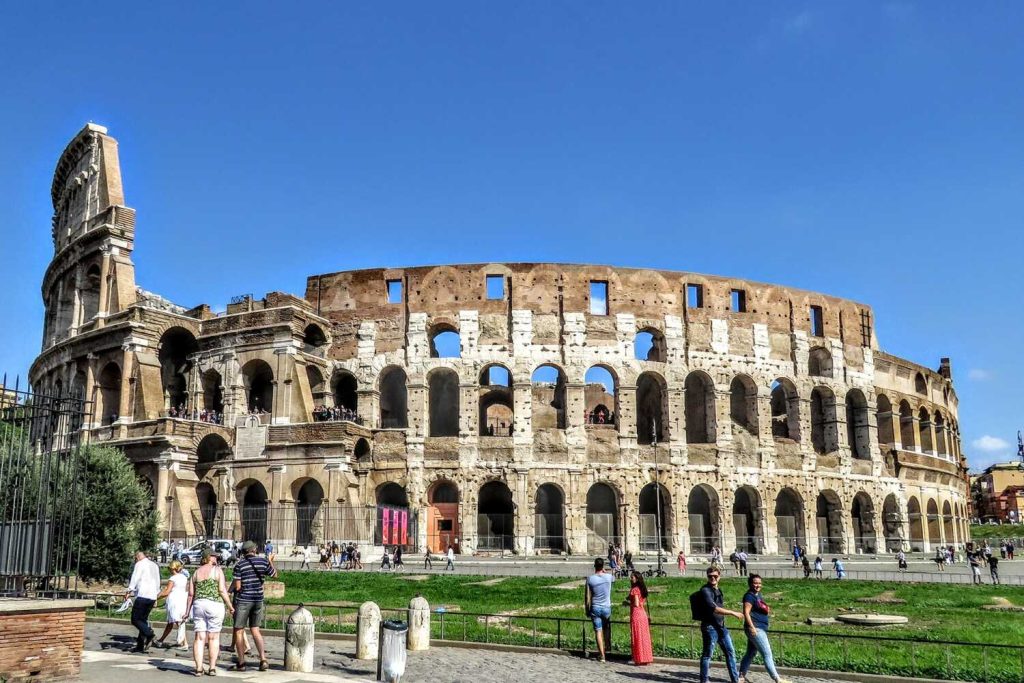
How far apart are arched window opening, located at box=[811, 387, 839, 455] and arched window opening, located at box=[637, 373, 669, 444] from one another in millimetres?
7646

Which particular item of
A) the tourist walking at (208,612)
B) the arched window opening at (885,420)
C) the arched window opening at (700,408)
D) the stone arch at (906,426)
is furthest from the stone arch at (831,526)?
the tourist walking at (208,612)

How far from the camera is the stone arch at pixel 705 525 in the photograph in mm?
39219

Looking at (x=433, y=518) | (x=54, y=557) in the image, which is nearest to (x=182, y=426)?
(x=433, y=518)

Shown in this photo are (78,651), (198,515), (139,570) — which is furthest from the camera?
(198,515)

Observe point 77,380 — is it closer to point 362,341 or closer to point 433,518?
point 362,341

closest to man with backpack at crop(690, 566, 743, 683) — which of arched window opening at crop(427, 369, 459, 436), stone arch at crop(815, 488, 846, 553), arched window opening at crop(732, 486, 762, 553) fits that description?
arched window opening at crop(732, 486, 762, 553)

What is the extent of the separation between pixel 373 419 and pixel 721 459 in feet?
50.4

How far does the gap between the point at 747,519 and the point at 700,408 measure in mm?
5472

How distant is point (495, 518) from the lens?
3919cm

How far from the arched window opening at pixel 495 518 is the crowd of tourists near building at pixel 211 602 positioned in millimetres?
25004

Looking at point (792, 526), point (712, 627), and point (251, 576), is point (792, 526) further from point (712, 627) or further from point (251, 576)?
point (251, 576)

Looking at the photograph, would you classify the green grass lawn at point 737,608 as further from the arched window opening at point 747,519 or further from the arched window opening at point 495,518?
the arched window opening at point 747,519

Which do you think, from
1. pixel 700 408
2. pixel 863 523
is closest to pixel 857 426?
pixel 863 523

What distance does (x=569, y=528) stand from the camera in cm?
3747
